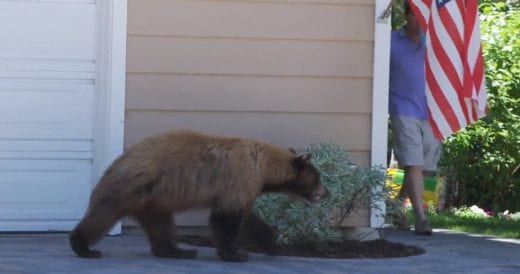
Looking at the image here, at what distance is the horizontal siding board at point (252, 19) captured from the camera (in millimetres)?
8969

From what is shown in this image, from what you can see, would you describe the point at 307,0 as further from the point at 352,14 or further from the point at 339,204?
the point at 339,204

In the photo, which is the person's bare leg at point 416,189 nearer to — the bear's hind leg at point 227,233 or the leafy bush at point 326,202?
the leafy bush at point 326,202

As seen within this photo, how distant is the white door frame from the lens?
29.1 ft

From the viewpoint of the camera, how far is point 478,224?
11508 millimetres

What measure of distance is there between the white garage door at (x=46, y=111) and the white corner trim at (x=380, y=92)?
2.16 m

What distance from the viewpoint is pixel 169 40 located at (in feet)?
29.6

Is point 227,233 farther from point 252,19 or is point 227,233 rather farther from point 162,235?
point 252,19

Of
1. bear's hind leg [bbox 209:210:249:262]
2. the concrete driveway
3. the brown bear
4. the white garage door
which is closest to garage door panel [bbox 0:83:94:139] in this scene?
the white garage door

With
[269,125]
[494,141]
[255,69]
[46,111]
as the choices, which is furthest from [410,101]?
[494,141]

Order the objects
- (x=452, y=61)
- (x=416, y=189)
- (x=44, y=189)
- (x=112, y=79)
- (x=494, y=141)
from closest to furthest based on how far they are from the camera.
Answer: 1. (x=112, y=79)
2. (x=44, y=189)
3. (x=452, y=61)
4. (x=416, y=189)
5. (x=494, y=141)

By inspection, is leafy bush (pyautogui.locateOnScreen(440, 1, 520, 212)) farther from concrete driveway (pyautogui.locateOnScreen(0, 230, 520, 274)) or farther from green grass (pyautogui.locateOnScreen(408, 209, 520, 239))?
concrete driveway (pyautogui.locateOnScreen(0, 230, 520, 274))

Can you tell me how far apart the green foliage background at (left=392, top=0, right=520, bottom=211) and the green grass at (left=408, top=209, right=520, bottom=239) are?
1.01 meters

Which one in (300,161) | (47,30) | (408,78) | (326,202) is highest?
(47,30)

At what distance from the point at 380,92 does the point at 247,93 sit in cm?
104
